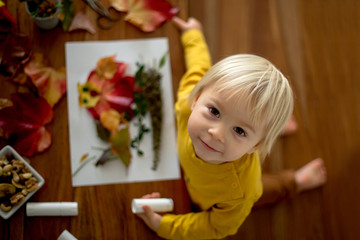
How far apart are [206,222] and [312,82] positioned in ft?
2.21

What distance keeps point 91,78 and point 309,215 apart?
78 centimetres

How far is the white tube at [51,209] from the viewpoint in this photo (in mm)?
654

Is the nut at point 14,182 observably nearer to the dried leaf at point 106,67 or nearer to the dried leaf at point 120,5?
the dried leaf at point 106,67

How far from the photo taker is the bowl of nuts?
0.62m

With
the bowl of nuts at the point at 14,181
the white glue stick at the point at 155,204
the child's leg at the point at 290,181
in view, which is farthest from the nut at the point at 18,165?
the child's leg at the point at 290,181

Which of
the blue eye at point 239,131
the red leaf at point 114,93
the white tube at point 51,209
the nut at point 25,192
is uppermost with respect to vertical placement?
the red leaf at point 114,93

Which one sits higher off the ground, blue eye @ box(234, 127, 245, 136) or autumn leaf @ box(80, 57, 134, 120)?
autumn leaf @ box(80, 57, 134, 120)

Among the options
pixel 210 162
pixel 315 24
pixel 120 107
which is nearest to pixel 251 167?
pixel 210 162

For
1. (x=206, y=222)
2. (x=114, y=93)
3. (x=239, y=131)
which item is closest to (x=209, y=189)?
(x=206, y=222)

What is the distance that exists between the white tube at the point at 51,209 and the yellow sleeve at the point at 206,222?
7.2 inches

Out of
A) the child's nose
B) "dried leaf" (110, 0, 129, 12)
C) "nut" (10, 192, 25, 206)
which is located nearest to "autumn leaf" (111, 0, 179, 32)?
"dried leaf" (110, 0, 129, 12)

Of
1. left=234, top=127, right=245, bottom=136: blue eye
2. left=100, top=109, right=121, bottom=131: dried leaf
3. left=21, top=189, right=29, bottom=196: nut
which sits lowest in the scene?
left=21, top=189, right=29, bottom=196: nut

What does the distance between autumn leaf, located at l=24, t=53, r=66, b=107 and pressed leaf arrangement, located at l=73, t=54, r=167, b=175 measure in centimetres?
4

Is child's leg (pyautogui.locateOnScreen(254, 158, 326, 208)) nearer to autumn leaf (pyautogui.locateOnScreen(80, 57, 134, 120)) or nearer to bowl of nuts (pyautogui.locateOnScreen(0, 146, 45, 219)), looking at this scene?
autumn leaf (pyautogui.locateOnScreen(80, 57, 134, 120))
